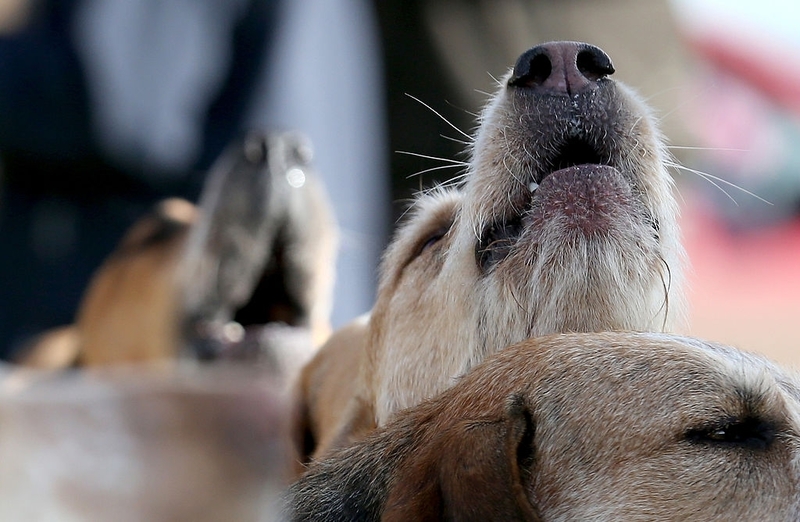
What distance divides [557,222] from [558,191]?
0.27 ft

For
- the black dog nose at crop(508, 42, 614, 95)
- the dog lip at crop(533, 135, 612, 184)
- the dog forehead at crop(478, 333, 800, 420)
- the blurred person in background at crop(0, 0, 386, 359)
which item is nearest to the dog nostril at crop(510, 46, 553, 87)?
the black dog nose at crop(508, 42, 614, 95)

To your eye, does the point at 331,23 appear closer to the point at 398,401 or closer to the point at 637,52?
the point at 637,52

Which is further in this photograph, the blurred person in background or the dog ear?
the blurred person in background

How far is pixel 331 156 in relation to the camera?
5473mm

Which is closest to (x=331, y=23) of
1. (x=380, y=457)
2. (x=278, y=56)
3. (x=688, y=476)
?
(x=278, y=56)

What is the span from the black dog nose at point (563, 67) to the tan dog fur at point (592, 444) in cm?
69

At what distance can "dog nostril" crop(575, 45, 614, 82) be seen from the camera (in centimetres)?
249

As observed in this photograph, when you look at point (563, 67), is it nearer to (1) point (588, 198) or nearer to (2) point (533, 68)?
(2) point (533, 68)

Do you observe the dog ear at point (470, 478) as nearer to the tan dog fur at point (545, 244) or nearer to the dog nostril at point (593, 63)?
the tan dog fur at point (545, 244)

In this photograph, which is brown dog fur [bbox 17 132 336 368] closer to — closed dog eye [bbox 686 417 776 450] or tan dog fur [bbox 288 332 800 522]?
tan dog fur [bbox 288 332 800 522]

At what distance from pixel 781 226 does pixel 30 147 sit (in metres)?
5.03

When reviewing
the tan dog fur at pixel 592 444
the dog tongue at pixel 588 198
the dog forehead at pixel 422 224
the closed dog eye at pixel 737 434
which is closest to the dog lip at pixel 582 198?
the dog tongue at pixel 588 198

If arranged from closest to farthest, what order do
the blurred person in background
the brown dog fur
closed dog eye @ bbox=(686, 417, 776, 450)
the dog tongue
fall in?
closed dog eye @ bbox=(686, 417, 776, 450)
the dog tongue
the brown dog fur
the blurred person in background

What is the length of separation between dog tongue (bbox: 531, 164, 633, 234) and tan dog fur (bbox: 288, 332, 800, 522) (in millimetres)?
372
